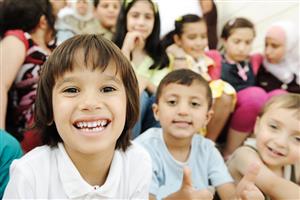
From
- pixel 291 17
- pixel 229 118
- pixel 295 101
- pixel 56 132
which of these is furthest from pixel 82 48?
pixel 291 17

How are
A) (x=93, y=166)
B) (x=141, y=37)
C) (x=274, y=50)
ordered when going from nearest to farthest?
1. (x=93, y=166)
2. (x=141, y=37)
3. (x=274, y=50)

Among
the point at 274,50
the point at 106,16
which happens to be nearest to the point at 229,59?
the point at 274,50

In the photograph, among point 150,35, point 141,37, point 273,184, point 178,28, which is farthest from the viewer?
point 178,28

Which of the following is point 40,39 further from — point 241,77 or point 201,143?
point 241,77

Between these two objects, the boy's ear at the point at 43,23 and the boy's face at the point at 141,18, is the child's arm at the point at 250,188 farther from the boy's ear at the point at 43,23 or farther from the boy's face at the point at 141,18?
the boy's ear at the point at 43,23

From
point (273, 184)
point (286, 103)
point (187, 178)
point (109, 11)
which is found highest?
point (109, 11)

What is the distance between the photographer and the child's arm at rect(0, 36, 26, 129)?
1.35 meters

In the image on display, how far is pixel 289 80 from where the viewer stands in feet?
6.34

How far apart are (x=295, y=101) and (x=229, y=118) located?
1.48ft

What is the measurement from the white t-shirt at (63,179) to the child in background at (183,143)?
0.25 meters

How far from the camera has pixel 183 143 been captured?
1.26m

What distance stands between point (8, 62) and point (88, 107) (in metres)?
0.71

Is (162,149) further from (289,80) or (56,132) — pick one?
(289,80)

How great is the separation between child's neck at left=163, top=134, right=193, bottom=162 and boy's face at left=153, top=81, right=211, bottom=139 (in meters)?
0.02
